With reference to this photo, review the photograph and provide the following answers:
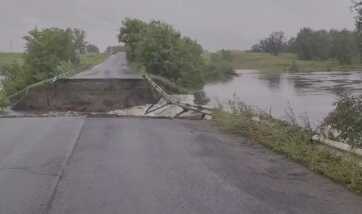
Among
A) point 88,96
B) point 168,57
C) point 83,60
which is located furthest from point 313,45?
point 88,96

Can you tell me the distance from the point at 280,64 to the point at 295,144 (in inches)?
4216

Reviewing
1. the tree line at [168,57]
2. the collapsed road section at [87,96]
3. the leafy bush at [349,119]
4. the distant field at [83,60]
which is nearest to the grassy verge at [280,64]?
the distant field at [83,60]

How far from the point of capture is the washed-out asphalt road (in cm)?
550

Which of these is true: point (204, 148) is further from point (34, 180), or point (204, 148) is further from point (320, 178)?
point (34, 180)

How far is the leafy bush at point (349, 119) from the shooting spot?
800 cm

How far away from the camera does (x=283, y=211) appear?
208 inches

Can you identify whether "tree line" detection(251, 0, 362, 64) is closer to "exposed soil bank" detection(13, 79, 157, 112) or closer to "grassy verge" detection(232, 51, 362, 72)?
"grassy verge" detection(232, 51, 362, 72)

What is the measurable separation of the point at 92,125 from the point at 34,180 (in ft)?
17.8

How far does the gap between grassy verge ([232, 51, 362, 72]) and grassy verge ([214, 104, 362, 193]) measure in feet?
263

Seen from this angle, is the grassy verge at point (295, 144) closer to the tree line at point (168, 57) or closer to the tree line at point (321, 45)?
the tree line at point (168, 57)

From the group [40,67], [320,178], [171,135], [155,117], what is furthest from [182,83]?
[320,178]

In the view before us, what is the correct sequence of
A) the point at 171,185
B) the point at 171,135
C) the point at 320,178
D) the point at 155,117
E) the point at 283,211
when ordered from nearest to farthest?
the point at 283,211 < the point at 171,185 < the point at 320,178 < the point at 171,135 < the point at 155,117

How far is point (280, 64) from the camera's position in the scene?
113 meters

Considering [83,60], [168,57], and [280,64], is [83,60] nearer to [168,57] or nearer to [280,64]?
[168,57]
